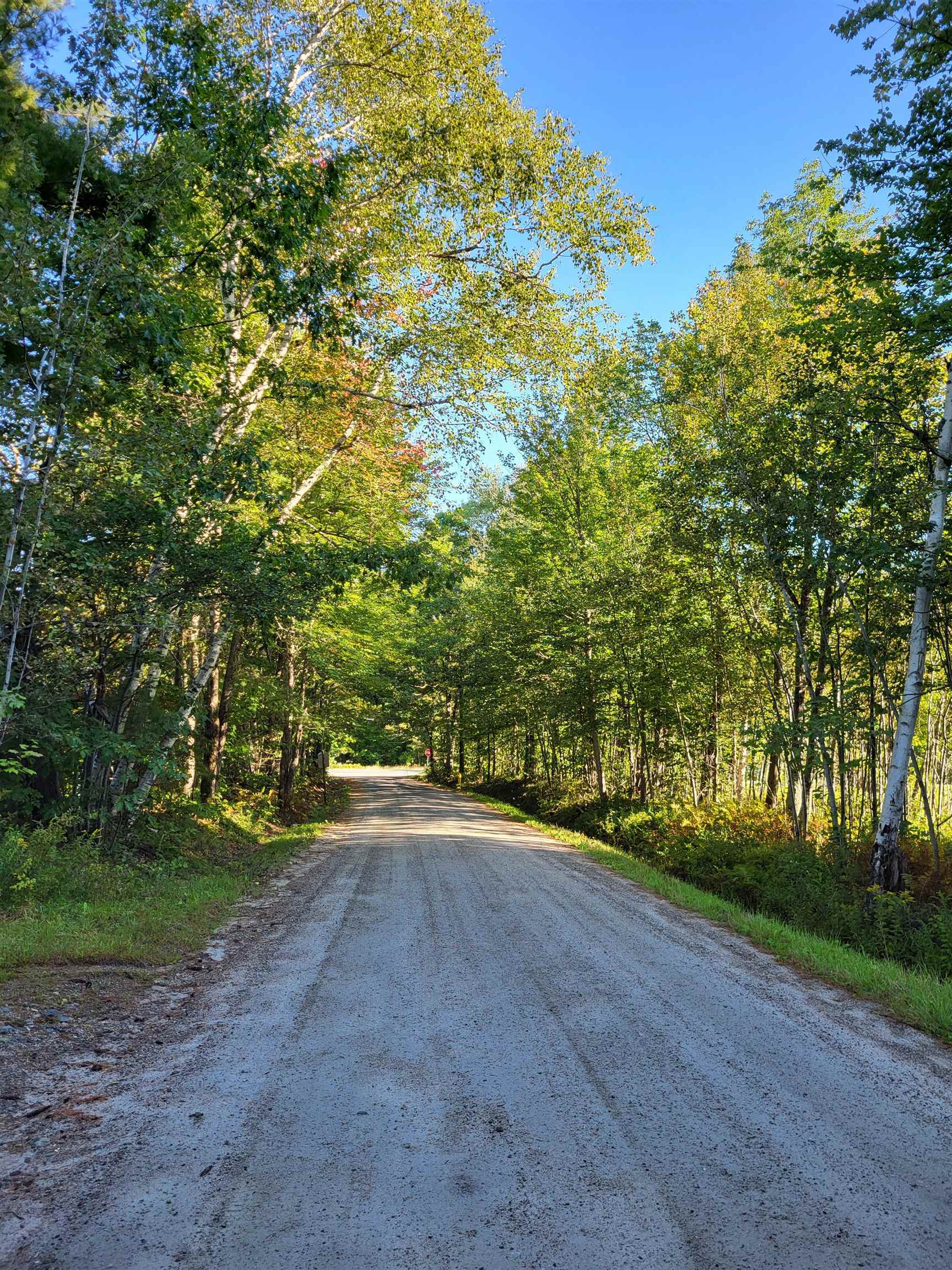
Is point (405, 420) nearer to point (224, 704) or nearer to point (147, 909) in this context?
point (224, 704)

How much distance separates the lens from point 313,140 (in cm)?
880

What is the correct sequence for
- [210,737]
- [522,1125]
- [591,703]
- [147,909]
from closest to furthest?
[522,1125] < [147,909] < [210,737] < [591,703]

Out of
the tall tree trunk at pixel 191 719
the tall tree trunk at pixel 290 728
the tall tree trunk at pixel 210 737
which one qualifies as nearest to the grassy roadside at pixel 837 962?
the tall tree trunk at pixel 191 719

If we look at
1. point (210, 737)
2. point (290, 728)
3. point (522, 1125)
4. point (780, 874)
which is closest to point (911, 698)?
point (780, 874)

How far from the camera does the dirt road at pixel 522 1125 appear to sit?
219 cm

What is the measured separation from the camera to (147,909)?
631 cm

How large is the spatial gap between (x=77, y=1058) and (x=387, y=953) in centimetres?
234

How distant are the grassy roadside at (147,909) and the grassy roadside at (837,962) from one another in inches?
200

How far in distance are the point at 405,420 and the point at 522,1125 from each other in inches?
393

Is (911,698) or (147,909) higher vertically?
(911,698)

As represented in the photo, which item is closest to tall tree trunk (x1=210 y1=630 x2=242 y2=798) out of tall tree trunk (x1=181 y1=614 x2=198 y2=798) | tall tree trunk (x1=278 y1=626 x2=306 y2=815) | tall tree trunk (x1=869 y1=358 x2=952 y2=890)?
tall tree trunk (x1=181 y1=614 x2=198 y2=798)

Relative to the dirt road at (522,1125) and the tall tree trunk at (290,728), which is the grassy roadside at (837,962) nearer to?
the dirt road at (522,1125)

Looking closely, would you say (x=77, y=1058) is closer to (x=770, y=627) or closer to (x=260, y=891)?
(x=260, y=891)

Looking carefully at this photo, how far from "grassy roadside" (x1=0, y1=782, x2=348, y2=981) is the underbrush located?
21.1 feet
